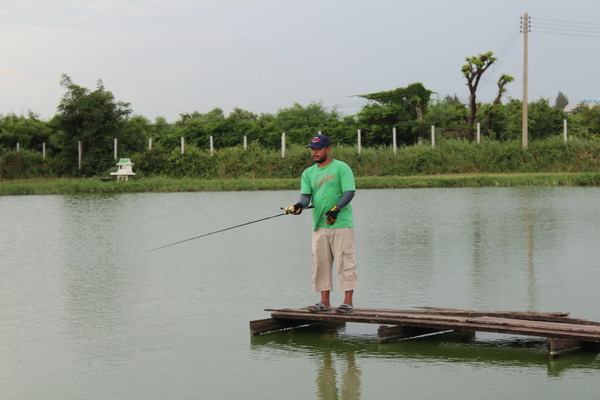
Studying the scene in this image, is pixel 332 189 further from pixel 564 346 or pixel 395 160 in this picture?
pixel 395 160

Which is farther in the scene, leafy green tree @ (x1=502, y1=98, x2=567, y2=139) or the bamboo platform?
leafy green tree @ (x1=502, y1=98, x2=567, y2=139)

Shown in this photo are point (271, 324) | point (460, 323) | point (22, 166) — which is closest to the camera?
point (460, 323)

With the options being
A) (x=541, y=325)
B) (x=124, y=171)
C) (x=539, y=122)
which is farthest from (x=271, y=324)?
(x=539, y=122)

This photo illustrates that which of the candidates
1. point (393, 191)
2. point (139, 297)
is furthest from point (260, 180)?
point (139, 297)

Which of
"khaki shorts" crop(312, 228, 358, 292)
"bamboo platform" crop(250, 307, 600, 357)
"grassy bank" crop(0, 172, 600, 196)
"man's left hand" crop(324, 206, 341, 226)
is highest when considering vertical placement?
"grassy bank" crop(0, 172, 600, 196)

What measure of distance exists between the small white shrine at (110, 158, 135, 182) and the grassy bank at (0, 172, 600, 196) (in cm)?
54

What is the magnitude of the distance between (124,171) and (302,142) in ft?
27.8

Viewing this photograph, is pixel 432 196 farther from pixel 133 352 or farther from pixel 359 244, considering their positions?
pixel 133 352

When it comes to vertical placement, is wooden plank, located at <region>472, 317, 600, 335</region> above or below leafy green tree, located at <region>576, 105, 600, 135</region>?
below

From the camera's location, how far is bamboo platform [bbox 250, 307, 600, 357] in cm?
653

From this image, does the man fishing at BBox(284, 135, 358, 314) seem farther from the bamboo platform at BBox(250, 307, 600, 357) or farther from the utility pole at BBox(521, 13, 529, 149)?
the utility pole at BBox(521, 13, 529, 149)

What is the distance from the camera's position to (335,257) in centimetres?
759

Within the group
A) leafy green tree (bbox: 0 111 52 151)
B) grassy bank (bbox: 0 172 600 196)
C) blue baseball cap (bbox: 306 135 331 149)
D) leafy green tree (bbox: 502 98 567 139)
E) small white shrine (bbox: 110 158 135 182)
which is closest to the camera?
blue baseball cap (bbox: 306 135 331 149)

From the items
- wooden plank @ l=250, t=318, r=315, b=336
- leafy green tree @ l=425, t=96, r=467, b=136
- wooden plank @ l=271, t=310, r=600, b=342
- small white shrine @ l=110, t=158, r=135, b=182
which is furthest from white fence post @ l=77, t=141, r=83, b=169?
wooden plank @ l=271, t=310, r=600, b=342
